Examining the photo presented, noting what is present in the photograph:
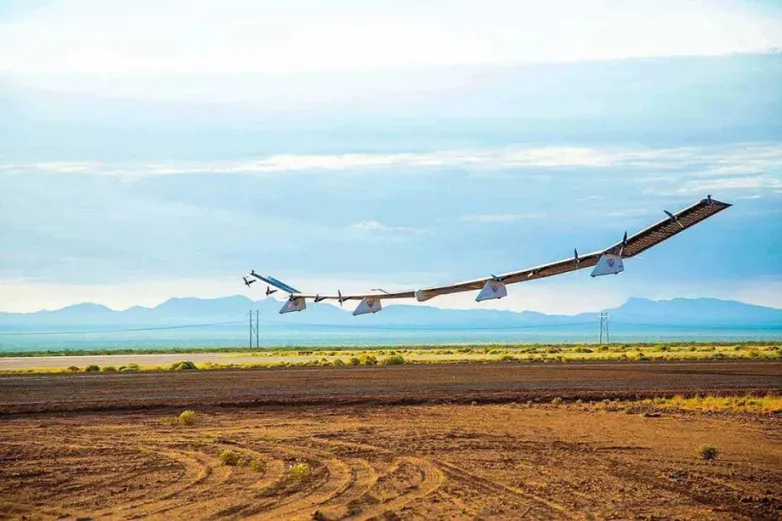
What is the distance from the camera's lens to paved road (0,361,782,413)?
34.7 m

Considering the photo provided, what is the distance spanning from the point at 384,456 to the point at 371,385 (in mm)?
21875

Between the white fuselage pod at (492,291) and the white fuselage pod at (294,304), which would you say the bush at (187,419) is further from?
the white fuselage pod at (294,304)

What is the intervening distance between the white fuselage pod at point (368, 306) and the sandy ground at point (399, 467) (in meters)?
25.4

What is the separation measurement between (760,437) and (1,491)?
54.7 ft

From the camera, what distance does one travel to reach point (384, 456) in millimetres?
20641

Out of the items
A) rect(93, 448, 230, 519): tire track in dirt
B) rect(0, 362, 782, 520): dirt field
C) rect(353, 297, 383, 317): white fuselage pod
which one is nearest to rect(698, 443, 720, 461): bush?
rect(0, 362, 782, 520): dirt field

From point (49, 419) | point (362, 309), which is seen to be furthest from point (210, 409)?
point (362, 309)

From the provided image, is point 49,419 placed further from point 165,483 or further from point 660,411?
point 660,411

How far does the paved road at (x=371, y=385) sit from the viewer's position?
3469 cm

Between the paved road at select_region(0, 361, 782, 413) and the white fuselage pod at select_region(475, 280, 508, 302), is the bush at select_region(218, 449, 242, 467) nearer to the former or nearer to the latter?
the paved road at select_region(0, 361, 782, 413)

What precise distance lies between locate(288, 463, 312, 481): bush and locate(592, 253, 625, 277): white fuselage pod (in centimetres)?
2629

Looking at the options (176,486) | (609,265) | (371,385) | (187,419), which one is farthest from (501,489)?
(609,265)

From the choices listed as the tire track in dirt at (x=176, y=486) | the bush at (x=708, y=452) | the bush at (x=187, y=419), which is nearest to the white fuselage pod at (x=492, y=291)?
the bush at (x=187, y=419)

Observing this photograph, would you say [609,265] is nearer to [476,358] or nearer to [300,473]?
[300,473]
